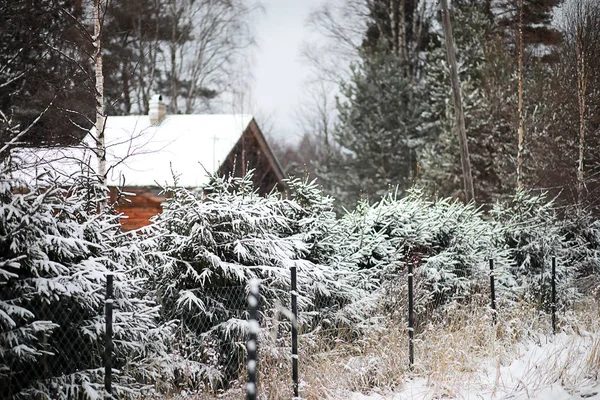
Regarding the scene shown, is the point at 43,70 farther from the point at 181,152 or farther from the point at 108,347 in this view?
the point at 181,152

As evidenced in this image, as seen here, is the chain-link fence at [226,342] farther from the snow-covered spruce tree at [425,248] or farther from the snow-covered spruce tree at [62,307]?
the snow-covered spruce tree at [425,248]

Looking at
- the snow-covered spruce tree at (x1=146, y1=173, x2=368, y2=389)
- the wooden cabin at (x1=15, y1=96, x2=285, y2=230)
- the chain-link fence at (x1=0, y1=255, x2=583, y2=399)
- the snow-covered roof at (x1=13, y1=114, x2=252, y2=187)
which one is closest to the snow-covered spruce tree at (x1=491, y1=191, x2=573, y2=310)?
the chain-link fence at (x1=0, y1=255, x2=583, y2=399)

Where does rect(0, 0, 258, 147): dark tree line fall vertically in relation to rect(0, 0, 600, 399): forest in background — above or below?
above

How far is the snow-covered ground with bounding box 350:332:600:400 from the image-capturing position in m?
5.86

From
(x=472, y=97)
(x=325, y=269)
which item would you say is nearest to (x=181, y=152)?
(x=472, y=97)

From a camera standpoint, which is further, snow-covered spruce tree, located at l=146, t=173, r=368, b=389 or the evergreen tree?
the evergreen tree

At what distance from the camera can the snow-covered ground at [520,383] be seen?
5.86 m

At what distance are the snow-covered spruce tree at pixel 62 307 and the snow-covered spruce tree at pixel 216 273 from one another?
497 millimetres

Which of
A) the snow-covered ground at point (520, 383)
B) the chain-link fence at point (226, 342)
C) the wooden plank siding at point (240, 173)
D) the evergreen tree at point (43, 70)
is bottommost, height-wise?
the snow-covered ground at point (520, 383)

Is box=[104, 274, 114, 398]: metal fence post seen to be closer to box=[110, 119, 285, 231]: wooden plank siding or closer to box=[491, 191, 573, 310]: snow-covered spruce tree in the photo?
box=[491, 191, 573, 310]: snow-covered spruce tree

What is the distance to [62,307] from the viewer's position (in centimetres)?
491

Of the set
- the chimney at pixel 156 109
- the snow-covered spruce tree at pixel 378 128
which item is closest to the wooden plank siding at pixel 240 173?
the chimney at pixel 156 109

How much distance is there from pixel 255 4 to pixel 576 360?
2669 centimetres

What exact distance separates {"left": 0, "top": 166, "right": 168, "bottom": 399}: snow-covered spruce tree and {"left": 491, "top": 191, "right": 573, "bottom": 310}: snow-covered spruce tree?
756 centimetres
